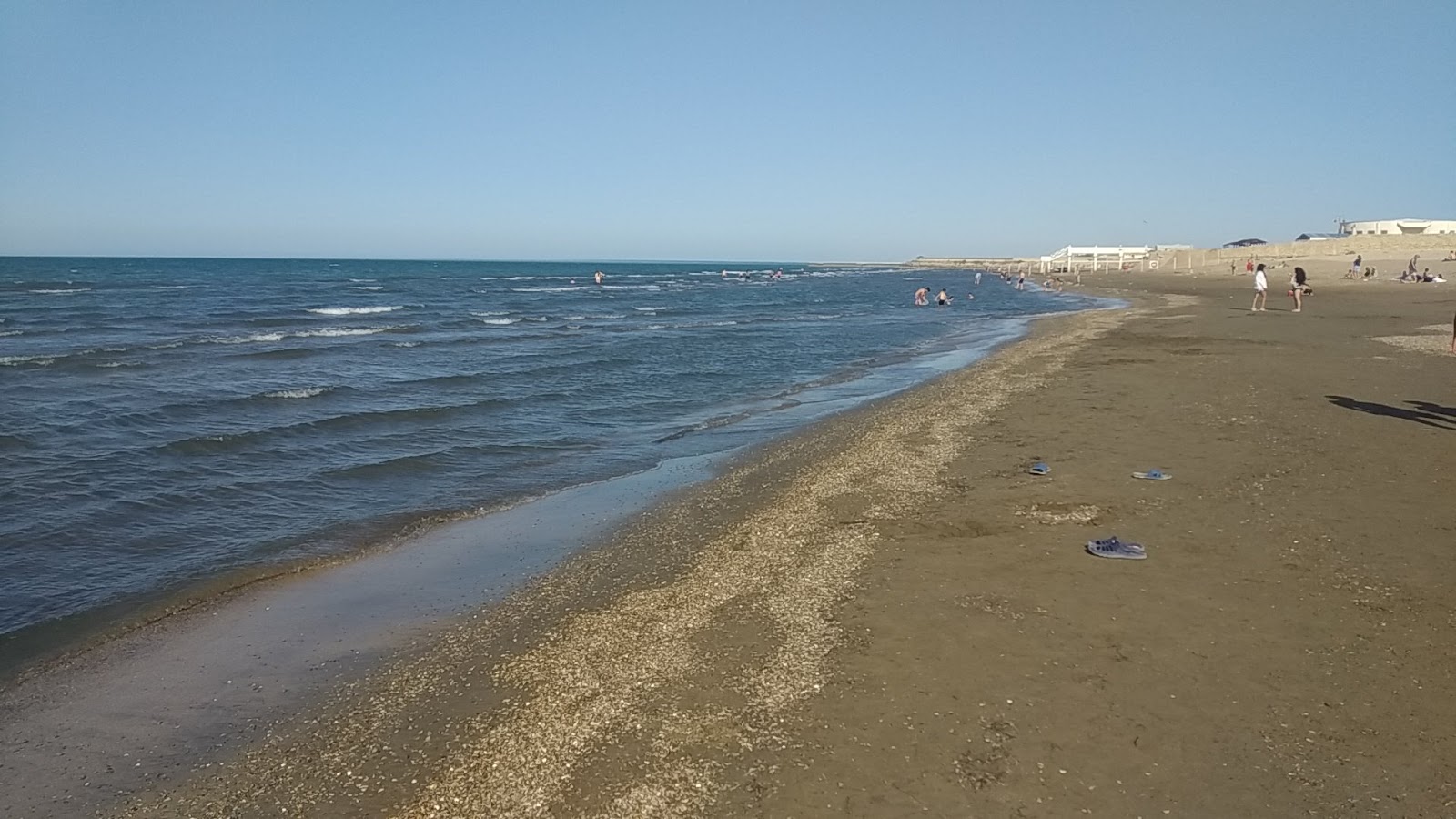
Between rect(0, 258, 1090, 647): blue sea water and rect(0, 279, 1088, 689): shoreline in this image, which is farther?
rect(0, 258, 1090, 647): blue sea water

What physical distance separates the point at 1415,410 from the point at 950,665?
1111 cm

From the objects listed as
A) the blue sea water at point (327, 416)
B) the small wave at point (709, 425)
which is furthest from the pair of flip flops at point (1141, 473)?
the small wave at point (709, 425)

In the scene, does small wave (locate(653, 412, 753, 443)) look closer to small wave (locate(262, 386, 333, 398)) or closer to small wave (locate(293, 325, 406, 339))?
small wave (locate(262, 386, 333, 398))

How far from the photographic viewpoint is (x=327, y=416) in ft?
54.6

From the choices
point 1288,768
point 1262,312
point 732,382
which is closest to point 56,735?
point 1288,768

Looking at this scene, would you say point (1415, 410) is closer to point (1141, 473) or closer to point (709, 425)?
point (1141, 473)

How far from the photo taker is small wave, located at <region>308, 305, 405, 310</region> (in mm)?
44656

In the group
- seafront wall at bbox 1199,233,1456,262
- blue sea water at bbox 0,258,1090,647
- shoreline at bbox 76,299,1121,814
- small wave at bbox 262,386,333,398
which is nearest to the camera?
shoreline at bbox 76,299,1121,814

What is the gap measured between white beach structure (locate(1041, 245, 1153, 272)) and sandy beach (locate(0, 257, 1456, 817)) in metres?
94.9

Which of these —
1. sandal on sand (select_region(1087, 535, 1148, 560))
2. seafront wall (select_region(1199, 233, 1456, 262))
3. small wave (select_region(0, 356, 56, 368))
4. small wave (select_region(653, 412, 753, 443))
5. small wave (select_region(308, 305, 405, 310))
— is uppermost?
seafront wall (select_region(1199, 233, 1456, 262))

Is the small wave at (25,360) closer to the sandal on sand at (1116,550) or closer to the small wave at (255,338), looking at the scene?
the small wave at (255,338)

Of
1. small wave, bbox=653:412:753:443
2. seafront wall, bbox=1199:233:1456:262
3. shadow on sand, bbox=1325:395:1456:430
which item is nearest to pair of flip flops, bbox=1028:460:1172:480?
shadow on sand, bbox=1325:395:1456:430

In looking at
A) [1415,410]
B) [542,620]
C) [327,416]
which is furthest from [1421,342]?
[327,416]

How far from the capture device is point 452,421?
16547 mm
